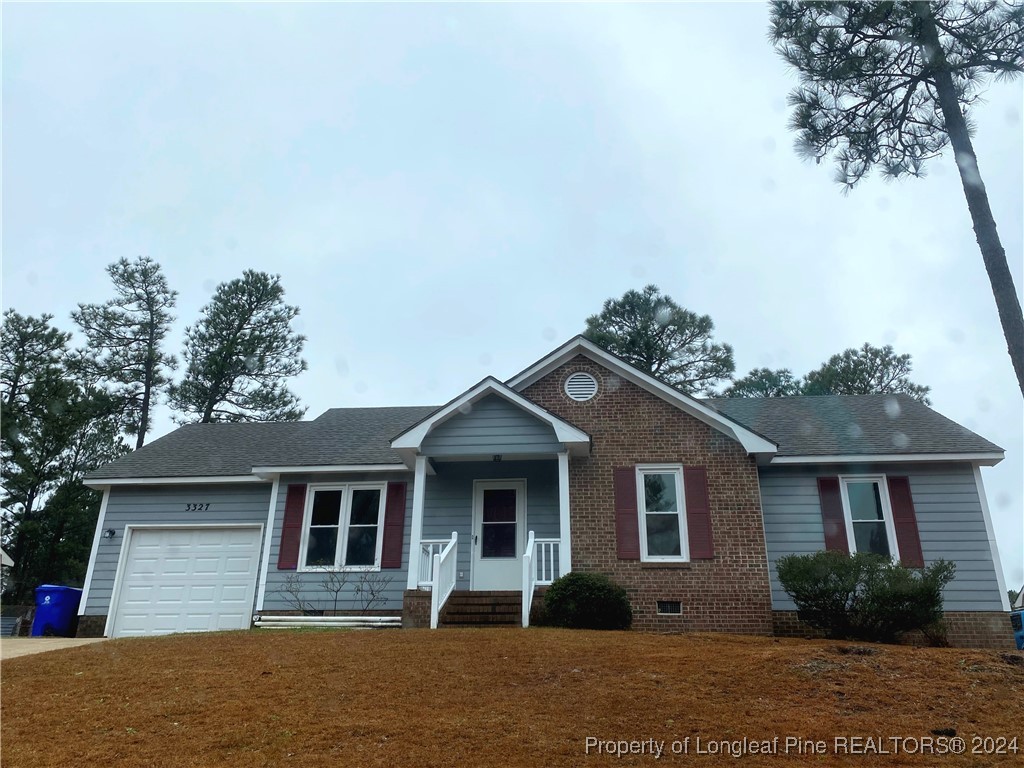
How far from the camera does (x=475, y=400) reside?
13.9 metres

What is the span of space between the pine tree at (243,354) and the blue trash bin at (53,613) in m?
17.3

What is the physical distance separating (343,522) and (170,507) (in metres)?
3.92

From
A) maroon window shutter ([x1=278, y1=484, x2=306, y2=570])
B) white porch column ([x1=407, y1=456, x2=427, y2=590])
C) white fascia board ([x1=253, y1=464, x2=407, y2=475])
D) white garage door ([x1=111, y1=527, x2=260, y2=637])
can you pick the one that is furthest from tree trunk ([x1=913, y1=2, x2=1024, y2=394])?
white garage door ([x1=111, y1=527, x2=260, y2=637])

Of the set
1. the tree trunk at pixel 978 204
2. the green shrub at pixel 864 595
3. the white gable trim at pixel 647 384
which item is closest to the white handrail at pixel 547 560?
the white gable trim at pixel 647 384

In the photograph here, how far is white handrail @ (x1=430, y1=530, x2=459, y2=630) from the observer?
39.6 ft

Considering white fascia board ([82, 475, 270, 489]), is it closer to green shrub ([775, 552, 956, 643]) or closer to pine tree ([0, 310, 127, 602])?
green shrub ([775, 552, 956, 643])

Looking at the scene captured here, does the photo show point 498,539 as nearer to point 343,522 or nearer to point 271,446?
point 343,522

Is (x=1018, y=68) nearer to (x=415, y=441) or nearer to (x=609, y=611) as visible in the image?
(x=609, y=611)

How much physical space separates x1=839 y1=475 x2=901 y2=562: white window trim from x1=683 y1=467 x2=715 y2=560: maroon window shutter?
277cm

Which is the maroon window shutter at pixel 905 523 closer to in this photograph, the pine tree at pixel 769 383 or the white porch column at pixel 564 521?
the white porch column at pixel 564 521

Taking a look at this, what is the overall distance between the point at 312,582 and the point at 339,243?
43.8 ft

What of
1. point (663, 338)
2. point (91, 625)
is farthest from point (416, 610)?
point (663, 338)

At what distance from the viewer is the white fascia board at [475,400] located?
43.5 ft

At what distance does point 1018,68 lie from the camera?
11.5 metres
